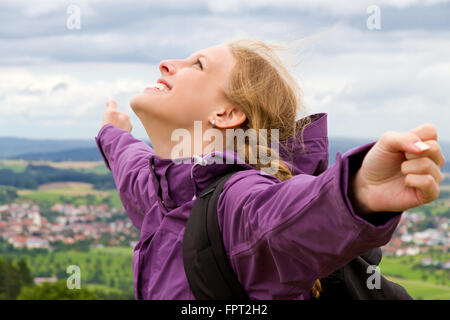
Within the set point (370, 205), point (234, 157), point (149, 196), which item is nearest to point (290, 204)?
point (370, 205)

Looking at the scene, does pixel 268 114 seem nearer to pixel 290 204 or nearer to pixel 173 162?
pixel 173 162

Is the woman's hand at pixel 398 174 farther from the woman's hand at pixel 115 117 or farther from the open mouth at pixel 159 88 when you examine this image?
the woman's hand at pixel 115 117

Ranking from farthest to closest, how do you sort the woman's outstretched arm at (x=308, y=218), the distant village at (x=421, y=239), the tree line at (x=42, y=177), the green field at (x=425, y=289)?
the tree line at (x=42, y=177)
the distant village at (x=421, y=239)
the green field at (x=425, y=289)
the woman's outstretched arm at (x=308, y=218)

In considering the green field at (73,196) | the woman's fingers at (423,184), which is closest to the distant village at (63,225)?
the green field at (73,196)

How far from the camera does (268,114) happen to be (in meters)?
3.30

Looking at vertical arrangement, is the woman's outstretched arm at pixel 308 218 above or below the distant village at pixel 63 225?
above

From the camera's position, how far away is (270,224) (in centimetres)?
213

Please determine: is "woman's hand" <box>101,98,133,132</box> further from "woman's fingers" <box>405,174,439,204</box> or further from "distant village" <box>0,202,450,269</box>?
"distant village" <box>0,202,450,269</box>

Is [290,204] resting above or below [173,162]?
below

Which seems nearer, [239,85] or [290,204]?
[290,204]

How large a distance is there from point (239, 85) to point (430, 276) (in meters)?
66.0

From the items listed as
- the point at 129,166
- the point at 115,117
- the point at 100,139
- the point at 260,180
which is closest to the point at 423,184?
the point at 260,180

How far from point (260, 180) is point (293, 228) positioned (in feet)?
1.40

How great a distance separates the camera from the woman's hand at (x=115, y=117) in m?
4.85
